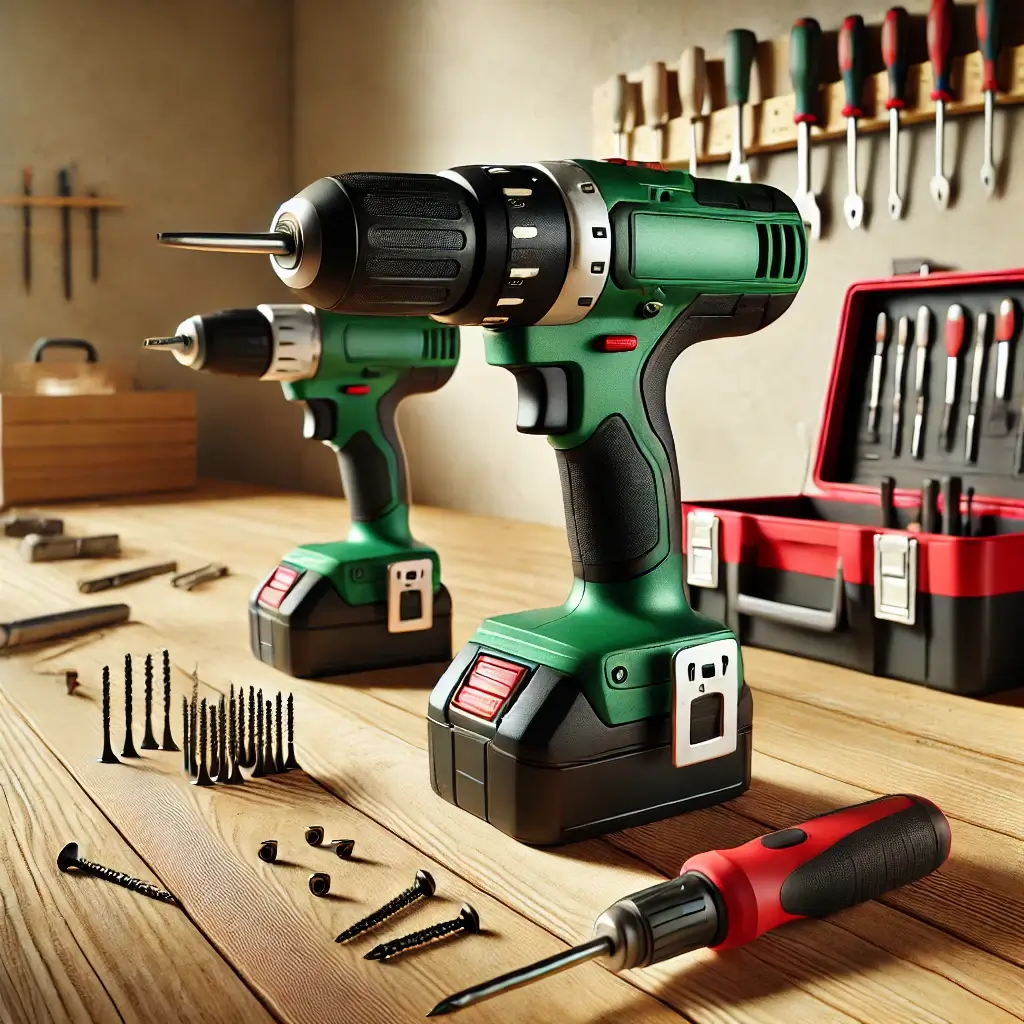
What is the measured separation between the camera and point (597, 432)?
94 cm

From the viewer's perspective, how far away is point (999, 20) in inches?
67.1

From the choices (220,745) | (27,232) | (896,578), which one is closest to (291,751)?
(220,745)

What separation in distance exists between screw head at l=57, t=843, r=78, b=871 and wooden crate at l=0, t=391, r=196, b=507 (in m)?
2.55

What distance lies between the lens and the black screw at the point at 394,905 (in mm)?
748

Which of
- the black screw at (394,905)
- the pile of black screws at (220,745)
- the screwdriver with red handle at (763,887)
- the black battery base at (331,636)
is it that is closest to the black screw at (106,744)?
the pile of black screws at (220,745)

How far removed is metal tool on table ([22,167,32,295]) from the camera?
3480mm

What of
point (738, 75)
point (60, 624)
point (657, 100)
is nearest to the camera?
point (60, 624)

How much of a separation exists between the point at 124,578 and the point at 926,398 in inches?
54.4

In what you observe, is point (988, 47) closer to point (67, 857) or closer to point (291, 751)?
point (291, 751)

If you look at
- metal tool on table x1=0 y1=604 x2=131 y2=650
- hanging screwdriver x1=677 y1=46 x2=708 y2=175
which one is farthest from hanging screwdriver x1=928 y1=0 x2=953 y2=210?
metal tool on table x1=0 y1=604 x2=131 y2=650

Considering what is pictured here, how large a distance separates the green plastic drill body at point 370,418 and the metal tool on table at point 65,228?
2445 mm

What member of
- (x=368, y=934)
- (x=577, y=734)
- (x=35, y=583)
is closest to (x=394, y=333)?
(x=577, y=734)

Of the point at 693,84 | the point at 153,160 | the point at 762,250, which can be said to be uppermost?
the point at 153,160

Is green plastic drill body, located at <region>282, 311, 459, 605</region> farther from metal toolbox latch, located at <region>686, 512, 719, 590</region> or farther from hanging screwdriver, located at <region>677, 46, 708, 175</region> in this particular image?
hanging screwdriver, located at <region>677, 46, 708, 175</region>
